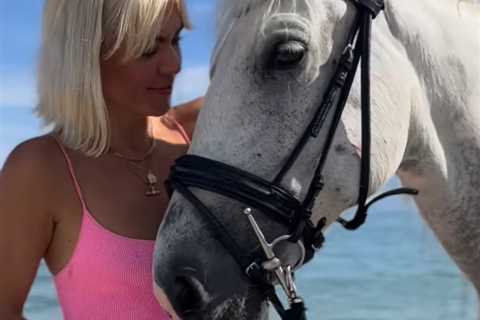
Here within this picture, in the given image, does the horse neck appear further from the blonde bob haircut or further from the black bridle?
the blonde bob haircut

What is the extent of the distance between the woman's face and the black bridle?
0.40 m

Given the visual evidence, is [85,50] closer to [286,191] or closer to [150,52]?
[150,52]

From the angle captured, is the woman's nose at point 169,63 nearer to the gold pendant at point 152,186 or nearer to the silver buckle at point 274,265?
the gold pendant at point 152,186

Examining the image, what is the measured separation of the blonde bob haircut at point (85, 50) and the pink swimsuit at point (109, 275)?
166 mm

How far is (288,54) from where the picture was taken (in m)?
1.58

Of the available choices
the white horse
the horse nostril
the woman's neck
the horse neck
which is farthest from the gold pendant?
the horse neck

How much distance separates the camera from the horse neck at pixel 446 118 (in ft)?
5.88

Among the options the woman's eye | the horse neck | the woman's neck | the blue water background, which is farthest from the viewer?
the blue water background

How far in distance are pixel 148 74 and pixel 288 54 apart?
0.53 meters

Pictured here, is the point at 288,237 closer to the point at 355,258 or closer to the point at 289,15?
the point at 289,15

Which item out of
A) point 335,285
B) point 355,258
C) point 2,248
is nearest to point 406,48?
point 2,248

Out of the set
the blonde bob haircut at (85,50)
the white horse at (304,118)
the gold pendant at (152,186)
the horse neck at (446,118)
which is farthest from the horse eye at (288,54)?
the gold pendant at (152,186)

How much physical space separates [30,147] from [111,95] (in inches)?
10.9

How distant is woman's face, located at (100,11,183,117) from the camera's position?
6.47ft
